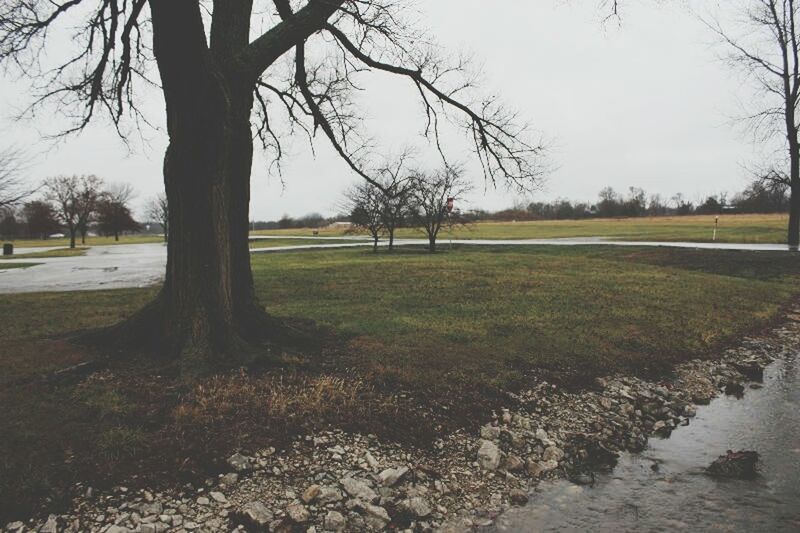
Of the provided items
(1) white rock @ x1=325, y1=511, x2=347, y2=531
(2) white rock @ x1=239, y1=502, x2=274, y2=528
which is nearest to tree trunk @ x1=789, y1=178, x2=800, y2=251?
(1) white rock @ x1=325, y1=511, x2=347, y2=531

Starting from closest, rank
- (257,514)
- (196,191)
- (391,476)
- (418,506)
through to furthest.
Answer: (257,514) → (418,506) → (391,476) → (196,191)

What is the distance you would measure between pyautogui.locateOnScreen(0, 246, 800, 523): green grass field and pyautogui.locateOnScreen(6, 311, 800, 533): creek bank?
11.1 inches

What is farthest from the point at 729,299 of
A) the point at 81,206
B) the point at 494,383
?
the point at 81,206

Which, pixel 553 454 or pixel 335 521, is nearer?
pixel 335 521

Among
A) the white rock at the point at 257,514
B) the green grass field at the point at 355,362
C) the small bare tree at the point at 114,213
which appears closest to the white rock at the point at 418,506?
the green grass field at the point at 355,362

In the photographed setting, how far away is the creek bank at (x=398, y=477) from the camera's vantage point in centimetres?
414

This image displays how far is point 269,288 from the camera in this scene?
1652 centimetres

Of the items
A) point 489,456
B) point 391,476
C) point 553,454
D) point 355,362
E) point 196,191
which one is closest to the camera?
point 391,476

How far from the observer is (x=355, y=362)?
7793 millimetres

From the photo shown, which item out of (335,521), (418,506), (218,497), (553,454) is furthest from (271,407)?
(553,454)

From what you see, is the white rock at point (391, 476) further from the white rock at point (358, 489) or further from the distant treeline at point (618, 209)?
the distant treeline at point (618, 209)

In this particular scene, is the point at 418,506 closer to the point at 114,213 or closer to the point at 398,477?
the point at 398,477

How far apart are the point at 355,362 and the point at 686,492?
4721 mm

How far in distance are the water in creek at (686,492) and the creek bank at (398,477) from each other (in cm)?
23
